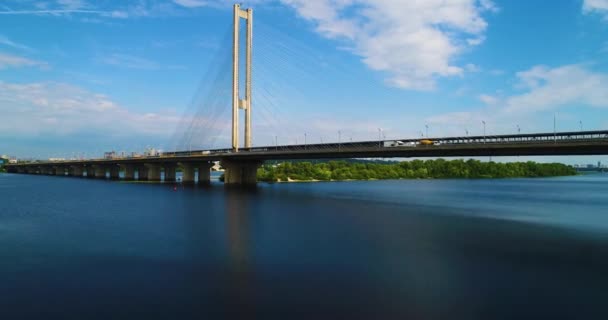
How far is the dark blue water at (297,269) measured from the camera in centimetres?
1119

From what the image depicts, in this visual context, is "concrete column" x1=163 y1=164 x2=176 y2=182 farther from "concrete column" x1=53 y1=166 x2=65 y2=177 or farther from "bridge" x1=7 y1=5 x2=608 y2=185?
"concrete column" x1=53 y1=166 x2=65 y2=177

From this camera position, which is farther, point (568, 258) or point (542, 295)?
point (568, 258)

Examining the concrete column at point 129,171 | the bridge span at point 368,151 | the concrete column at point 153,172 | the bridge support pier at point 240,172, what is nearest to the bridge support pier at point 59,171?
the bridge span at point 368,151

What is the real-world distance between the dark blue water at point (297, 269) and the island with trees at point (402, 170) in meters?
73.3

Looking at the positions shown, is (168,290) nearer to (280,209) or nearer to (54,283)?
(54,283)

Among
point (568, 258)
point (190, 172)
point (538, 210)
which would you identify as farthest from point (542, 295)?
point (190, 172)

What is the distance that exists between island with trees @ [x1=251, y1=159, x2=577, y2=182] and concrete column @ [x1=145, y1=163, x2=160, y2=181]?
80.6 ft

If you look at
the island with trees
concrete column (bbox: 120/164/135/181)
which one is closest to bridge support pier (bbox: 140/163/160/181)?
concrete column (bbox: 120/164/135/181)

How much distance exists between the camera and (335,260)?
1664 centimetres

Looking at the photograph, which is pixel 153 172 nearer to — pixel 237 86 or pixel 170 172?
pixel 170 172

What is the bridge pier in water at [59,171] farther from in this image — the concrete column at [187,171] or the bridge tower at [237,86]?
the bridge tower at [237,86]

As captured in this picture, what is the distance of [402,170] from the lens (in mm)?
144625

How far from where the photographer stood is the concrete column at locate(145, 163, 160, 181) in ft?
284

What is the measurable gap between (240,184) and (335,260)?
5507 centimetres
